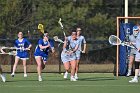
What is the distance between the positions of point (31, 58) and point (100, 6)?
11.5 meters

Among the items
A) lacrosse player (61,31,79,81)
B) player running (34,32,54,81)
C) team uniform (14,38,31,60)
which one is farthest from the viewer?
team uniform (14,38,31,60)

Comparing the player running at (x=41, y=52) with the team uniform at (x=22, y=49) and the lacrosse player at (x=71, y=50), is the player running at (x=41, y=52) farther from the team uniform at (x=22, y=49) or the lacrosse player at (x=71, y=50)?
the team uniform at (x=22, y=49)

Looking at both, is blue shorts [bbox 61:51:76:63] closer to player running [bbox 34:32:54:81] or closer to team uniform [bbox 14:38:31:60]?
player running [bbox 34:32:54:81]

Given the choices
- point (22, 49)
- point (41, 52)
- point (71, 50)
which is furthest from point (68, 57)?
point (22, 49)

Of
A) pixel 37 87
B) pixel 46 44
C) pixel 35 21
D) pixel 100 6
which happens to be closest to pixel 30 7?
pixel 35 21

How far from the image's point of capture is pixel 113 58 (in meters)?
25.1

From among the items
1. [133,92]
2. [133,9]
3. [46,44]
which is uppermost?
[133,9]

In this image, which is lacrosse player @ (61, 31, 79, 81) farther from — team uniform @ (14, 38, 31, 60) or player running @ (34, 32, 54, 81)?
team uniform @ (14, 38, 31, 60)

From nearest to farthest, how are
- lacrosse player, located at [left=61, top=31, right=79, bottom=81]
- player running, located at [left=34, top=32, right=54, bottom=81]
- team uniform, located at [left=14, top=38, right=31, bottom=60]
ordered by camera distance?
player running, located at [left=34, top=32, right=54, bottom=81] < lacrosse player, located at [left=61, top=31, right=79, bottom=81] < team uniform, located at [left=14, top=38, right=31, bottom=60]

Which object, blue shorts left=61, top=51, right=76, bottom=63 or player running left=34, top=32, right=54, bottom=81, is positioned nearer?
player running left=34, top=32, right=54, bottom=81

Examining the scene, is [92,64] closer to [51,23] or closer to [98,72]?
[98,72]

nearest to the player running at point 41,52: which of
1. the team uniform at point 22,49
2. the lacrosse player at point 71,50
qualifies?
the lacrosse player at point 71,50

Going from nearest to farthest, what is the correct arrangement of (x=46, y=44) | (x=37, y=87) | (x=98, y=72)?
(x=37, y=87), (x=46, y=44), (x=98, y=72)

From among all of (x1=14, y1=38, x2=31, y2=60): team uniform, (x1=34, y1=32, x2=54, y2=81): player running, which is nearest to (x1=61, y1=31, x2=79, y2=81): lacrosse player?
(x1=34, y1=32, x2=54, y2=81): player running
